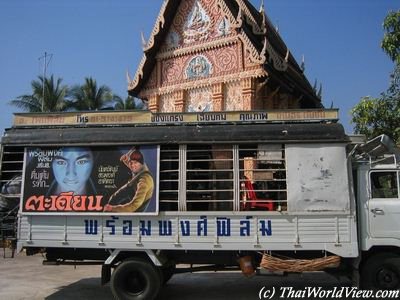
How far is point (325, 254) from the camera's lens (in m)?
7.29

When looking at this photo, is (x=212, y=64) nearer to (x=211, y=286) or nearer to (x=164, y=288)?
(x=211, y=286)

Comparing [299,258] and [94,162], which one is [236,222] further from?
[94,162]

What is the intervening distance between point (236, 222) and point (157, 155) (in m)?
1.74

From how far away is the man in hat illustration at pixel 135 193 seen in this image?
24.7 ft

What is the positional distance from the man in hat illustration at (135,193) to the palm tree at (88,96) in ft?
86.7

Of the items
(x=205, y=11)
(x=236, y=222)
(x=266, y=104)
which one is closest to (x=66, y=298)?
(x=236, y=222)

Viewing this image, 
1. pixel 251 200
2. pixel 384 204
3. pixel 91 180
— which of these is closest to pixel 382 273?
pixel 384 204

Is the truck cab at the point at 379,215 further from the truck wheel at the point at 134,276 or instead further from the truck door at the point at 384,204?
the truck wheel at the point at 134,276

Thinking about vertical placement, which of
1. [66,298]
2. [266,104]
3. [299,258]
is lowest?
[66,298]

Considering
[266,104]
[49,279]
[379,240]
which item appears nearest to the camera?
[379,240]

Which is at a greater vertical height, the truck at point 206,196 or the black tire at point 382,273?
the truck at point 206,196

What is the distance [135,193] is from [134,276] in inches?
55.4

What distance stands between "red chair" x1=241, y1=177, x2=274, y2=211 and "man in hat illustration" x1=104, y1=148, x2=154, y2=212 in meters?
1.55

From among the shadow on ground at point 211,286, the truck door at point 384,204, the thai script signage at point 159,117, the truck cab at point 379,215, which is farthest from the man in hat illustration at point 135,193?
the truck door at point 384,204
